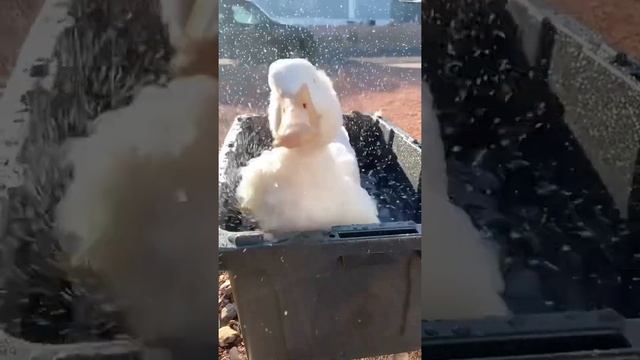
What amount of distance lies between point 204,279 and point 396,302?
48 cm

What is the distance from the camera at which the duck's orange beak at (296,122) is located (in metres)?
1.29

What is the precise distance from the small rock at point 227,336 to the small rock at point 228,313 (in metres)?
0.02

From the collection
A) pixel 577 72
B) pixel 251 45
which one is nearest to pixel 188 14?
pixel 251 45

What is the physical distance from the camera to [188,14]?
92 cm

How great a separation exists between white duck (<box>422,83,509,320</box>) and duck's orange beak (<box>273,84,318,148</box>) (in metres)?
0.38

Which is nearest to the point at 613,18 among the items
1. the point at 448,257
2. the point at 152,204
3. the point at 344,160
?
the point at 448,257

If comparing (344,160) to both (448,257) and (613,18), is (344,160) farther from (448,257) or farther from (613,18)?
(613,18)

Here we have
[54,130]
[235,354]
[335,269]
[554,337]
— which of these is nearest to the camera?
[54,130]

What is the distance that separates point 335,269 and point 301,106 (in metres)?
0.32

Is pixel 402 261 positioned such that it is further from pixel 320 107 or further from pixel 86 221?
pixel 86 221

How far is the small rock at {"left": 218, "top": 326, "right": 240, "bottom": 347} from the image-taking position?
1286mm

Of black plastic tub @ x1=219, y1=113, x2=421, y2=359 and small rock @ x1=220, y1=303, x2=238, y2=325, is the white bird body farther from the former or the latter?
small rock @ x1=220, y1=303, x2=238, y2=325

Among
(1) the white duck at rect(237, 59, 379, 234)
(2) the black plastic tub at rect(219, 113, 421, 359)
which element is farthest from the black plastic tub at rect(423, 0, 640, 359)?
(1) the white duck at rect(237, 59, 379, 234)

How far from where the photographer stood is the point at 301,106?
4.26 ft
